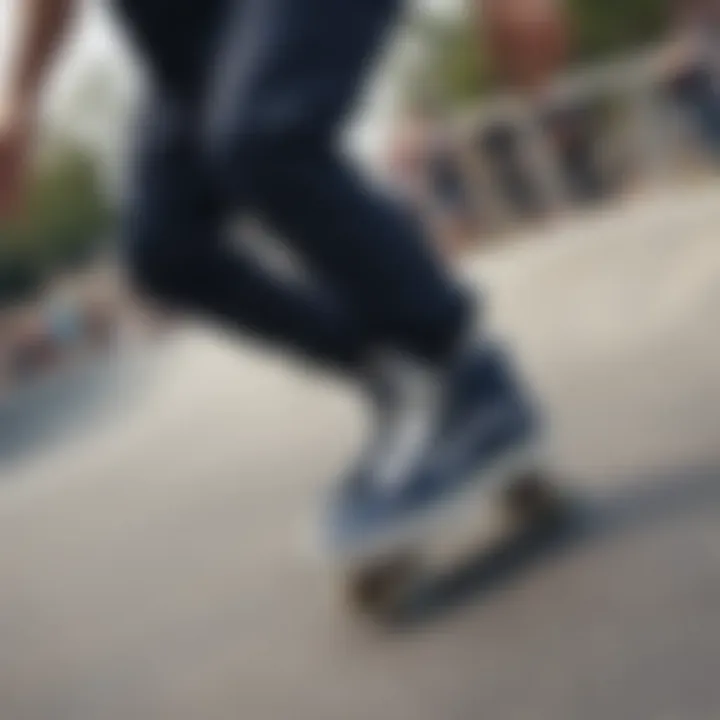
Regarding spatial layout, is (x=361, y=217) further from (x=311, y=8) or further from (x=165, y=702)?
(x=165, y=702)

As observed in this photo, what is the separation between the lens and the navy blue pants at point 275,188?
2.38 feet

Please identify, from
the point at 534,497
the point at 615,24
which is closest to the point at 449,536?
the point at 534,497

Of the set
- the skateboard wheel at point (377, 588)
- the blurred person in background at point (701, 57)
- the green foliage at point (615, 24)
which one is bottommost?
the skateboard wheel at point (377, 588)

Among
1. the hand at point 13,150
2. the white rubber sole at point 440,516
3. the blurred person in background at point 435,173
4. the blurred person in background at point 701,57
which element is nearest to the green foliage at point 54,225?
the hand at point 13,150

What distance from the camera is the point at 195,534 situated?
3.34ft

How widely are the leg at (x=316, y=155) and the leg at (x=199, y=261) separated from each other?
0.08 feet

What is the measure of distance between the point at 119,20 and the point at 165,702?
1.33 feet

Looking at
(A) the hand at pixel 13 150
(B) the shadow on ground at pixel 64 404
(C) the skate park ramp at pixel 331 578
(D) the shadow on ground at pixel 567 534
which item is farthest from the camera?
(B) the shadow on ground at pixel 64 404

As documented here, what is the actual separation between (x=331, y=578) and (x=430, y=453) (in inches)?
Answer: 4.3

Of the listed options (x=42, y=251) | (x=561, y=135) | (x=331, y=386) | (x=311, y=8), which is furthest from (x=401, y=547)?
(x=42, y=251)

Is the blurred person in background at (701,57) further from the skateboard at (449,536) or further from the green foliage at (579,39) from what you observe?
the skateboard at (449,536)

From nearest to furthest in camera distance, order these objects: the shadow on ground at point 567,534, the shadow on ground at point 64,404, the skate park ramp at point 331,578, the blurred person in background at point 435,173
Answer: the skate park ramp at point 331,578, the shadow on ground at point 567,534, the blurred person in background at point 435,173, the shadow on ground at point 64,404

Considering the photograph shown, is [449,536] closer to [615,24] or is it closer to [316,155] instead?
[316,155]

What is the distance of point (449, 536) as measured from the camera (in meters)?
0.88
